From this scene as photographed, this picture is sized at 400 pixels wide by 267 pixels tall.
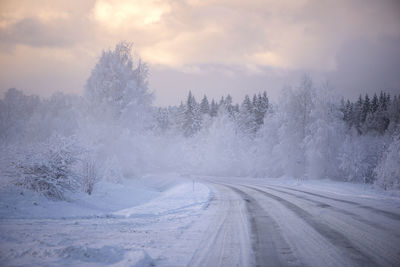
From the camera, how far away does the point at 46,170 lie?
10.5 metres

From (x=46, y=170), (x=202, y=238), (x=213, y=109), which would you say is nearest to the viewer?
(x=202, y=238)

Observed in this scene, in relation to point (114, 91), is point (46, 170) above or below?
below

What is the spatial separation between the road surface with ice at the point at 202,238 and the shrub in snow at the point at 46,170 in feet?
2.99

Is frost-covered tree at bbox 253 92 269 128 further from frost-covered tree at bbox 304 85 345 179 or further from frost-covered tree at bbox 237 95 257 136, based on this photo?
frost-covered tree at bbox 304 85 345 179

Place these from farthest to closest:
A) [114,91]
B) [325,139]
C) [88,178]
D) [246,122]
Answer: [246,122]
[325,139]
[114,91]
[88,178]

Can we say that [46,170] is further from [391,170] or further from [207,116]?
[207,116]

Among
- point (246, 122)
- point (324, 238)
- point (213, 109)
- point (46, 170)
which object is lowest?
point (324, 238)

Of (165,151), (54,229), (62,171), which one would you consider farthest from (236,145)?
(54,229)

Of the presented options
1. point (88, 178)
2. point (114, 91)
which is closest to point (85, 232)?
point (88, 178)

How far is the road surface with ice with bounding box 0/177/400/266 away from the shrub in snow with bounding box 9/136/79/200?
0.91 m

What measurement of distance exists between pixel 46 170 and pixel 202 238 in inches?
309

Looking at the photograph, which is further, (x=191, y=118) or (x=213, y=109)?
(x=213, y=109)

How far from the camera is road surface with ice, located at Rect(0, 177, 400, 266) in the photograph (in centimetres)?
476

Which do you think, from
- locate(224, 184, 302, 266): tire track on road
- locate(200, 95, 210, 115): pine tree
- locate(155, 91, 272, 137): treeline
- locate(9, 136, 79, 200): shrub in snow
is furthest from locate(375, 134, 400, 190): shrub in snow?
locate(200, 95, 210, 115): pine tree
